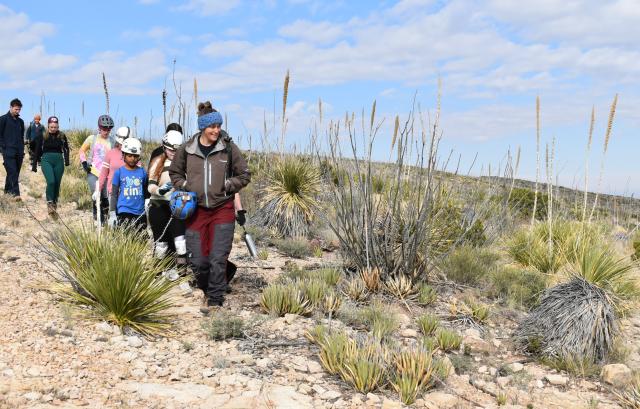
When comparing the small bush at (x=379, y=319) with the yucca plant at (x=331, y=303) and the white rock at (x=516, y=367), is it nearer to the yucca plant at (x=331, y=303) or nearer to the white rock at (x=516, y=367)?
the yucca plant at (x=331, y=303)

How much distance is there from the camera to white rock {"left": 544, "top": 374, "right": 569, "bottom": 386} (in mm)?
5219

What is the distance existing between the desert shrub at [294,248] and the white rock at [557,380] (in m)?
4.64

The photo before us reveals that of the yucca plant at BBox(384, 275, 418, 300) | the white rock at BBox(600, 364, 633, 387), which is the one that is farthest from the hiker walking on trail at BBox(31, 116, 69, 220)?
the white rock at BBox(600, 364, 633, 387)

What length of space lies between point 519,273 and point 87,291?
18.1ft

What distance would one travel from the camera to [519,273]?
814 cm

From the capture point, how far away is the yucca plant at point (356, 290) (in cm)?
655

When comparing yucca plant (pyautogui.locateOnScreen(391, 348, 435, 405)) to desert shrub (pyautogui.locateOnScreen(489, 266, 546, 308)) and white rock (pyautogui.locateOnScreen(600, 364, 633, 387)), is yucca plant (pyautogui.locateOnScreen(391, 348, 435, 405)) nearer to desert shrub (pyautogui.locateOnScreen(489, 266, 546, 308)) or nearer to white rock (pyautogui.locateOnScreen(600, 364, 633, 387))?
white rock (pyautogui.locateOnScreen(600, 364, 633, 387))

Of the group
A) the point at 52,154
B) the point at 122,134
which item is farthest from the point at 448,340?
the point at 52,154

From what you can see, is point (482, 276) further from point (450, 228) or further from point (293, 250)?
point (293, 250)

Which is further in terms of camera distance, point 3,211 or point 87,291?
point 3,211

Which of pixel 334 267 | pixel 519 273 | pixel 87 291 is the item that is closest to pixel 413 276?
pixel 334 267

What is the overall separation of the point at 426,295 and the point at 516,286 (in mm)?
1542

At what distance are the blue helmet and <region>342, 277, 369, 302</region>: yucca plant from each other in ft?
6.29

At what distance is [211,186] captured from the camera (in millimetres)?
5895
